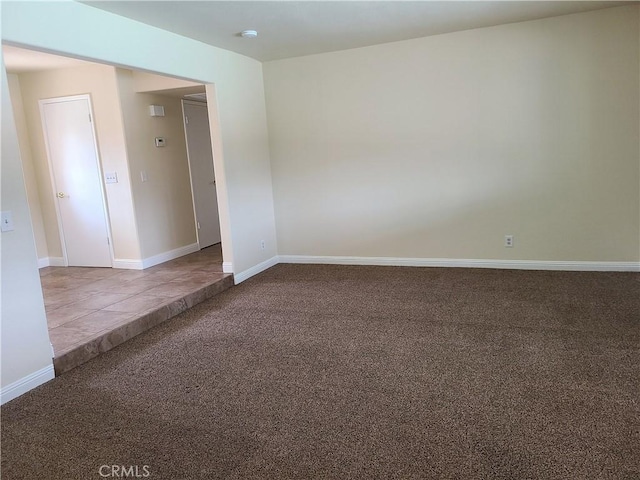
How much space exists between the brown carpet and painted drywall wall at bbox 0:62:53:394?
24cm

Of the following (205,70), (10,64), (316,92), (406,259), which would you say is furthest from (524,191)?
(10,64)

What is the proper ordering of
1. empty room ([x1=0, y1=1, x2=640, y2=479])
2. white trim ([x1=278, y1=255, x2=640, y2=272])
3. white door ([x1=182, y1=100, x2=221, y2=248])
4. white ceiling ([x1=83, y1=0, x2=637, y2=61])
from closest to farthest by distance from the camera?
empty room ([x1=0, y1=1, x2=640, y2=479]) → white ceiling ([x1=83, y1=0, x2=637, y2=61]) → white trim ([x1=278, y1=255, x2=640, y2=272]) → white door ([x1=182, y1=100, x2=221, y2=248])

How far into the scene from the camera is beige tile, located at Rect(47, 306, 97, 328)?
3635 millimetres

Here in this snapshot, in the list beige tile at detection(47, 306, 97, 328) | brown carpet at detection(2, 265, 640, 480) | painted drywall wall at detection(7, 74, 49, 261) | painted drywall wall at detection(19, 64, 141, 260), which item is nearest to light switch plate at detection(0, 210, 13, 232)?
brown carpet at detection(2, 265, 640, 480)

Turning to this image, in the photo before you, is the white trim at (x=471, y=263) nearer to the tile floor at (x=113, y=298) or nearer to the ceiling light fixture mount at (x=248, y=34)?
the tile floor at (x=113, y=298)

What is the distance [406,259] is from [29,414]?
13.2ft

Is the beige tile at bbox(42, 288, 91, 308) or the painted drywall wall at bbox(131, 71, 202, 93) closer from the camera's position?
the beige tile at bbox(42, 288, 91, 308)

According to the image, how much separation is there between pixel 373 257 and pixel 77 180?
3775 millimetres

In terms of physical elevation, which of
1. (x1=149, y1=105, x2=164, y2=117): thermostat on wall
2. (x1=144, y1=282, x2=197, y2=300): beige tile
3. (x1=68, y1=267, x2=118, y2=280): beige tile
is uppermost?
(x1=149, y1=105, x2=164, y2=117): thermostat on wall

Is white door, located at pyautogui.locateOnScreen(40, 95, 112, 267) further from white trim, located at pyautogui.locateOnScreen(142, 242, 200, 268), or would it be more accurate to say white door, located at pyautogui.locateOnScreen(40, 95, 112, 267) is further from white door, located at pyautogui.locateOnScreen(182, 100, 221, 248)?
white door, located at pyautogui.locateOnScreen(182, 100, 221, 248)

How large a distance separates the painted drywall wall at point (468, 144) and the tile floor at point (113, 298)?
1508 mm

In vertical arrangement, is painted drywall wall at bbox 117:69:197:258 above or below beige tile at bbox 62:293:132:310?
above

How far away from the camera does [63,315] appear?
150 inches

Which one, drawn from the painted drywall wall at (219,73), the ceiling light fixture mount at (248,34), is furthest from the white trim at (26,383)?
the ceiling light fixture mount at (248,34)
